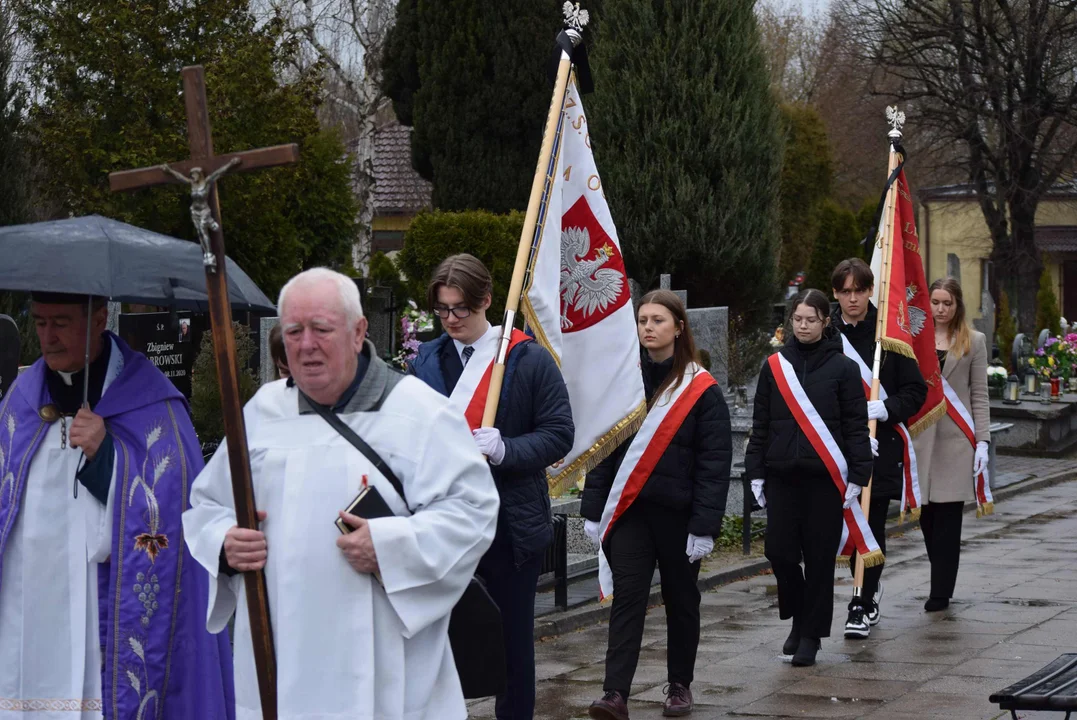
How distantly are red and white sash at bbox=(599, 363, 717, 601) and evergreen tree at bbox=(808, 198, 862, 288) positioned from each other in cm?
3130

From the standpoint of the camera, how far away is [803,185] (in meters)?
39.4

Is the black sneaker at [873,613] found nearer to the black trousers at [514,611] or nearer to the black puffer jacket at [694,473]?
the black puffer jacket at [694,473]

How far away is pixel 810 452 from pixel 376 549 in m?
4.27

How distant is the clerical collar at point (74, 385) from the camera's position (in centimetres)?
460

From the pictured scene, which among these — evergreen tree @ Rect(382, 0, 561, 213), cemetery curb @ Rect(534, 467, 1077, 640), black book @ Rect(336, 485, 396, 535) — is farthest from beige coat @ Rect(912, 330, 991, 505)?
evergreen tree @ Rect(382, 0, 561, 213)

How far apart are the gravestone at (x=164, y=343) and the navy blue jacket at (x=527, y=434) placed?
703cm

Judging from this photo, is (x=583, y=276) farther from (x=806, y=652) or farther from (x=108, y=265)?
(x=108, y=265)

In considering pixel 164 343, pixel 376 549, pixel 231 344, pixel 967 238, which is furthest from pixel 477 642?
pixel 967 238

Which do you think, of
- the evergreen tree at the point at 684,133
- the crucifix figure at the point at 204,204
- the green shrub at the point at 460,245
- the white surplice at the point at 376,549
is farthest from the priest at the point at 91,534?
the evergreen tree at the point at 684,133

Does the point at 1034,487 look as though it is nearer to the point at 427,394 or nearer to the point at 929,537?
the point at 929,537

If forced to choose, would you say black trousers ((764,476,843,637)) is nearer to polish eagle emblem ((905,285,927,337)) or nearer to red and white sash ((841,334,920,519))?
red and white sash ((841,334,920,519))

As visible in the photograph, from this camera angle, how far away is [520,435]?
5.44 m

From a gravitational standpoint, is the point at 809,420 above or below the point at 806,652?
above

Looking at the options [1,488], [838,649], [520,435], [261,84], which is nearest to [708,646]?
[838,649]
